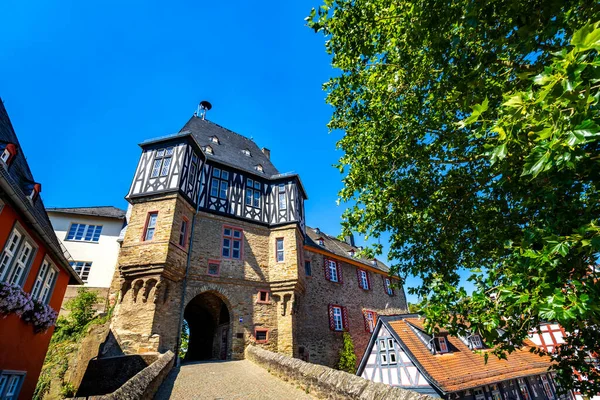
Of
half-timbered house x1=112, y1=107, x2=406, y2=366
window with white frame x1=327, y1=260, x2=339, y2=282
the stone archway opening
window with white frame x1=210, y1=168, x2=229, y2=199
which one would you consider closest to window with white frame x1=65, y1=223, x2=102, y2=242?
half-timbered house x1=112, y1=107, x2=406, y2=366

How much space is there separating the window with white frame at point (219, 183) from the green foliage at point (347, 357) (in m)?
12.3

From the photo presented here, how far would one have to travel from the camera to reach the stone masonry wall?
60.0ft

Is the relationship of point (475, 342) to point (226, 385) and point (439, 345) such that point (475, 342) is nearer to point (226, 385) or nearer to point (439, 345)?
point (439, 345)

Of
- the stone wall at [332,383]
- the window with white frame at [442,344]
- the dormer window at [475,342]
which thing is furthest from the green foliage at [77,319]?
the dormer window at [475,342]

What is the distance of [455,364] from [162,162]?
642 inches

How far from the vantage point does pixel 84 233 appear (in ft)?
66.0

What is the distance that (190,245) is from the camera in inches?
592

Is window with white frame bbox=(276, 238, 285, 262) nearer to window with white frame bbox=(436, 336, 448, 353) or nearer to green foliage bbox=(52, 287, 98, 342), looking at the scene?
window with white frame bbox=(436, 336, 448, 353)

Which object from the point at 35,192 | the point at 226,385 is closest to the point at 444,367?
the point at 226,385

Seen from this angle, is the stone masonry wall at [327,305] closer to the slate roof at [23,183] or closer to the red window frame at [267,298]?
the red window frame at [267,298]

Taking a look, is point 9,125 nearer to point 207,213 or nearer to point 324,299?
point 207,213

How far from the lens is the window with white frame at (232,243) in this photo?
53.5 ft

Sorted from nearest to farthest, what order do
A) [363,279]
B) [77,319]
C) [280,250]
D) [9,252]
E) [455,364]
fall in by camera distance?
[9,252]
[455,364]
[77,319]
[280,250]
[363,279]

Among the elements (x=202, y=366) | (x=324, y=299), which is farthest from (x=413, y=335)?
(x=202, y=366)
